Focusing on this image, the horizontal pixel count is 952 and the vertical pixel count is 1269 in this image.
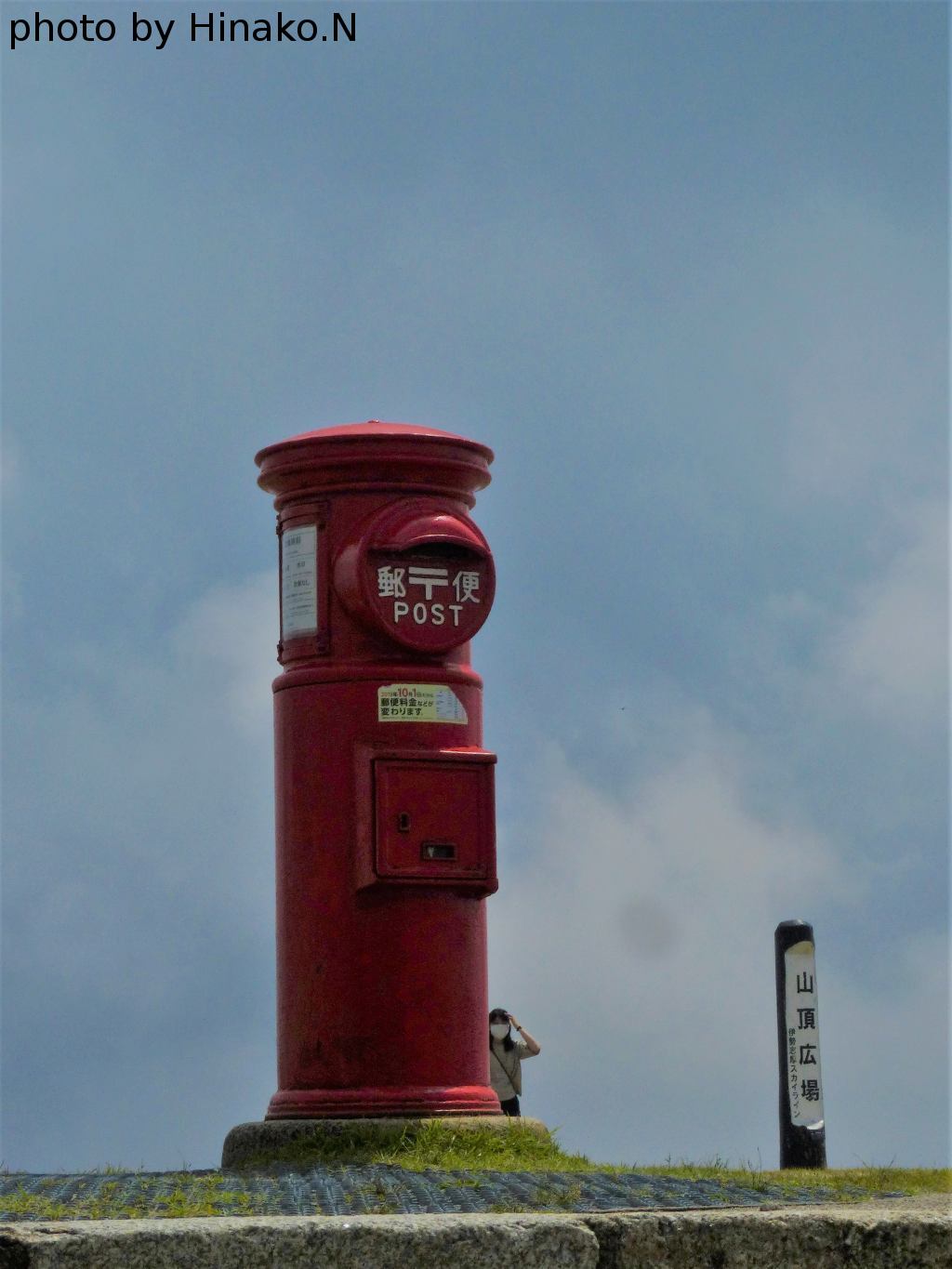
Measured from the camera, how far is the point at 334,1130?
914 centimetres

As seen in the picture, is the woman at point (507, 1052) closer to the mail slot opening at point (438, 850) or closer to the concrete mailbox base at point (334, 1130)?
the concrete mailbox base at point (334, 1130)

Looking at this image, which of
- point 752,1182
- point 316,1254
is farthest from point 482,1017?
point 316,1254

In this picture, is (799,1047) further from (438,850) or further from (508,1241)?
(508,1241)

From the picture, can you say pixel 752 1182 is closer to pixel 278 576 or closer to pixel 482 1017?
pixel 482 1017

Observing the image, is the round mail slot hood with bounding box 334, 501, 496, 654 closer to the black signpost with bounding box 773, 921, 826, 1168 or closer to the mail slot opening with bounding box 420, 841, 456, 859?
the mail slot opening with bounding box 420, 841, 456, 859

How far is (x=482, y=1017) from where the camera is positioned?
31.7 ft

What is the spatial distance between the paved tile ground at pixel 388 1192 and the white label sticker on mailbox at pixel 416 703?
2.40 metres

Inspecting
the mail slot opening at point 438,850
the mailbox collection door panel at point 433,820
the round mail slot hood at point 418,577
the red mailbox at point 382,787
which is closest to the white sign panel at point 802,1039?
the red mailbox at point 382,787

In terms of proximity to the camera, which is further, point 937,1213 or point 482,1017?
point 482,1017

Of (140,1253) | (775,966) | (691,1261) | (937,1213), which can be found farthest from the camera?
(775,966)

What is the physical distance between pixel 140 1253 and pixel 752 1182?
272 cm

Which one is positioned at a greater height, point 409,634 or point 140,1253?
point 409,634

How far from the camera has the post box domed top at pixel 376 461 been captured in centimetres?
972

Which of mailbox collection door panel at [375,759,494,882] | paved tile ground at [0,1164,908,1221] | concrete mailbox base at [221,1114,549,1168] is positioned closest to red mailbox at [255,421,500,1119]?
mailbox collection door panel at [375,759,494,882]
